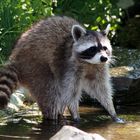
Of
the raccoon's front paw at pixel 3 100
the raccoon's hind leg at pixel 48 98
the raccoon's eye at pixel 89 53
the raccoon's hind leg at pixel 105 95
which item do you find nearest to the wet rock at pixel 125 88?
the raccoon's hind leg at pixel 105 95

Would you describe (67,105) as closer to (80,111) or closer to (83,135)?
(80,111)

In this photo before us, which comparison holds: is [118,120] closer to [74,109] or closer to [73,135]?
[74,109]

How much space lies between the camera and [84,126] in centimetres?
646

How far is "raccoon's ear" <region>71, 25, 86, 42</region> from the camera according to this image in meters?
6.62

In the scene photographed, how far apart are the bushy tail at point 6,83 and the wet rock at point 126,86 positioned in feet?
4.72

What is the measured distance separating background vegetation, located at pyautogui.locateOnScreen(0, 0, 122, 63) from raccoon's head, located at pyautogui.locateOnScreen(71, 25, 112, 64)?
1.16m

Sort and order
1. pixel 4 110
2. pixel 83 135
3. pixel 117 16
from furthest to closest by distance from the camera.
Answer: pixel 117 16
pixel 4 110
pixel 83 135

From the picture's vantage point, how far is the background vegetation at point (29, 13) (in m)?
7.79

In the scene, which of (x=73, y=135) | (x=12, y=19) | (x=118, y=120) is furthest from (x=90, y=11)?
(x=73, y=135)

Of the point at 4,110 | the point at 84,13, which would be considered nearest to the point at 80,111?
the point at 4,110

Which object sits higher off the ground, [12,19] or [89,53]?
[12,19]

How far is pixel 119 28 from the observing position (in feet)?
34.1

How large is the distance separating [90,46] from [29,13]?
5.54ft

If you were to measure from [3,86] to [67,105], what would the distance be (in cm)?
81
